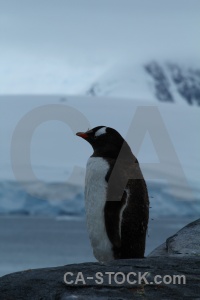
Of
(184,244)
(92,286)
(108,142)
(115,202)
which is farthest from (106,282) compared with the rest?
(184,244)

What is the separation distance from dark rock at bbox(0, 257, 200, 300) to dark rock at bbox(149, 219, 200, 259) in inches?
47.5

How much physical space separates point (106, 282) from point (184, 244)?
1.80 metres

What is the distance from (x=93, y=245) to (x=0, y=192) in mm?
74665

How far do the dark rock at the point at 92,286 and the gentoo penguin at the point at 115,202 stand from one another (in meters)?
1.02

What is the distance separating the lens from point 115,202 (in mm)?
6699

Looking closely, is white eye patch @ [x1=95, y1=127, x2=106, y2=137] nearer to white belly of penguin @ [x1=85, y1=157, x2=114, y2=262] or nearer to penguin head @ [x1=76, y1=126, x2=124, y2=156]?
penguin head @ [x1=76, y1=126, x2=124, y2=156]

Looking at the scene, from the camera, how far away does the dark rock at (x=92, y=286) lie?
530cm

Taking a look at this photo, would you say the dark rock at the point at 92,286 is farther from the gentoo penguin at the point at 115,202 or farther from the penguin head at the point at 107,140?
the penguin head at the point at 107,140

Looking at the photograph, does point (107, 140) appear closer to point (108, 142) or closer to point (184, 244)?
point (108, 142)

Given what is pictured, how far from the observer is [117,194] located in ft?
21.9

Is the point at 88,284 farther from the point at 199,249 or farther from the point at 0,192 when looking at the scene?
the point at 0,192

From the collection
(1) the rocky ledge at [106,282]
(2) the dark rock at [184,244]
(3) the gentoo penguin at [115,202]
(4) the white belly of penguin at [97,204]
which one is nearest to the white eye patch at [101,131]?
(3) the gentoo penguin at [115,202]

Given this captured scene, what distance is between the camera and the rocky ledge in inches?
209

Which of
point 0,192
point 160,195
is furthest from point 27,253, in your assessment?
point 160,195
